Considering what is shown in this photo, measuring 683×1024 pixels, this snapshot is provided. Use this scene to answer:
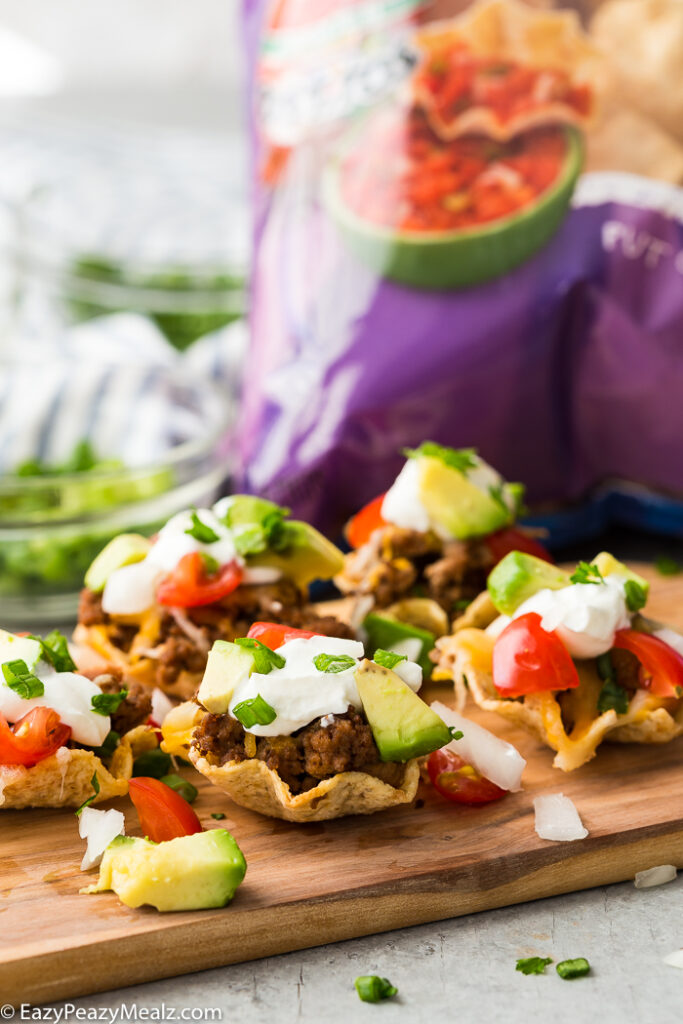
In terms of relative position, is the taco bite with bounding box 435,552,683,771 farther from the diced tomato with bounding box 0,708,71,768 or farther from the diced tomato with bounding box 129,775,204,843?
the diced tomato with bounding box 0,708,71,768

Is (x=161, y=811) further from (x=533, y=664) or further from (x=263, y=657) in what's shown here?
(x=533, y=664)

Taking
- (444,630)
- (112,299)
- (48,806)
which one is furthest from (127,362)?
(48,806)

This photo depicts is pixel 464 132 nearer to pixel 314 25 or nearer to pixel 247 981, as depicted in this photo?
pixel 314 25

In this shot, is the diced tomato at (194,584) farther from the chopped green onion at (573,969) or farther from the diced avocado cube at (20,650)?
the chopped green onion at (573,969)

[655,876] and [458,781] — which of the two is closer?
[655,876]

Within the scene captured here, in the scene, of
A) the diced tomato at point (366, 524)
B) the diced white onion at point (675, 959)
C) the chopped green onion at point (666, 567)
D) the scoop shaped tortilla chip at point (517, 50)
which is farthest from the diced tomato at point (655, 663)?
the scoop shaped tortilla chip at point (517, 50)

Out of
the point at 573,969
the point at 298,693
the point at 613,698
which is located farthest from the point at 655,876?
the point at 298,693

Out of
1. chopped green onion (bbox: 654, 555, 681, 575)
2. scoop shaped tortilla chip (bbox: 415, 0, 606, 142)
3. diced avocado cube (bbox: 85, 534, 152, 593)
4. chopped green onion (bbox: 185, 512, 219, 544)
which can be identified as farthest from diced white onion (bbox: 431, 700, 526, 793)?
scoop shaped tortilla chip (bbox: 415, 0, 606, 142)

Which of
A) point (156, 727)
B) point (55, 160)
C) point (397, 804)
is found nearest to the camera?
point (397, 804)
